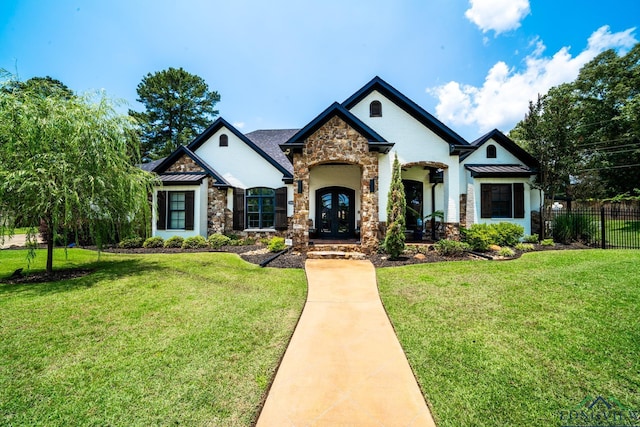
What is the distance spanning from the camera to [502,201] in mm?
12828

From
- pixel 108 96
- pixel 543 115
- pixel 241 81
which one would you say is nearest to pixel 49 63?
pixel 108 96

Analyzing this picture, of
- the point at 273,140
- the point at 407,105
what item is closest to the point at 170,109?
the point at 273,140

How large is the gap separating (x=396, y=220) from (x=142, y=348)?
24.9 feet

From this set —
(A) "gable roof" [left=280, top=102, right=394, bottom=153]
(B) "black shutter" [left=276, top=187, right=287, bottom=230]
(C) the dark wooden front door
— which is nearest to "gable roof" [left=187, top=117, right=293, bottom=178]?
(B) "black shutter" [left=276, top=187, right=287, bottom=230]

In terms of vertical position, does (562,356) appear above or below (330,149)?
below

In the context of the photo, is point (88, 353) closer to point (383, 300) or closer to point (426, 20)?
point (383, 300)

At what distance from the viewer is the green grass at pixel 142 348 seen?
2.46m

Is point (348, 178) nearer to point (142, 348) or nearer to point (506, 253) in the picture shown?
point (506, 253)

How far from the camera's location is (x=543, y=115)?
39.5 feet

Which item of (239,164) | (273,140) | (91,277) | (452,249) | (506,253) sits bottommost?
(91,277)

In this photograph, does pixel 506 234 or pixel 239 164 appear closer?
pixel 506 234

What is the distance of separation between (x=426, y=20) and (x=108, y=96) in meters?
11.0

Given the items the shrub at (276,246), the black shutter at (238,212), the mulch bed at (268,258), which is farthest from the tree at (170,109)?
the shrub at (276,246)

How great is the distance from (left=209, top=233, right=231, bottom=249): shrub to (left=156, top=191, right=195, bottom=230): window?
182 centimetres
